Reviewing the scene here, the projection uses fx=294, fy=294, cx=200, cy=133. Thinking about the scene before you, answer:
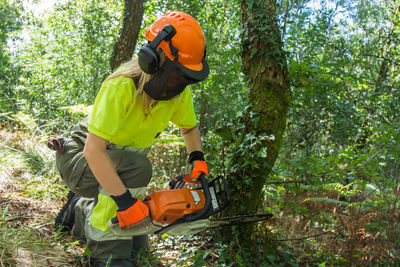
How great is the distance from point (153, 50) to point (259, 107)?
1.24 metres

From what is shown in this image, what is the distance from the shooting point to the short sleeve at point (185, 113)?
102 inches

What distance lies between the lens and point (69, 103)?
28.7ft

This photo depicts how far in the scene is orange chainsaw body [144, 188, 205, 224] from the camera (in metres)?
2.09

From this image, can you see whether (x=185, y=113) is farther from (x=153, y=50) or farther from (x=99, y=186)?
(x=99, y=186)

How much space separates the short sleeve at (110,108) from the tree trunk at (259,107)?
114 centimetres

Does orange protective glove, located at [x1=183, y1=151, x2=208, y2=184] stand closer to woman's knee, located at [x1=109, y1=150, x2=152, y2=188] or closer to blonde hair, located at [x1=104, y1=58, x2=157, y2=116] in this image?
woman's knee, located at [x1=109, y1=150, x2=152, y2=188]

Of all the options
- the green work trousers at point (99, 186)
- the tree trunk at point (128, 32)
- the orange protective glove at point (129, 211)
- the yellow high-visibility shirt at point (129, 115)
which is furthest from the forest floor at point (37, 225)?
the tree trunk at point (128, 32)

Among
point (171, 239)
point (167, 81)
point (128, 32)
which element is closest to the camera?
point (167, 81)

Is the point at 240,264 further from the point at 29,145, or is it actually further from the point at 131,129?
the point at 29,145

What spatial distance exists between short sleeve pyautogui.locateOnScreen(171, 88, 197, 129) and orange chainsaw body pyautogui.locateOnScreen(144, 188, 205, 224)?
74 centimetres

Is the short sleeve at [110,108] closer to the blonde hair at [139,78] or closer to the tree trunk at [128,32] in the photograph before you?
the blonde hair at [139,78]

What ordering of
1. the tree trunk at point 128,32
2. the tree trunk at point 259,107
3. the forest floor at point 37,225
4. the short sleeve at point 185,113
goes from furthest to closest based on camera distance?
the tree trunk at point 128,32
the tree trunk at point 259,107
the short sleeve at point 185,113
the forest floor at point 37,225

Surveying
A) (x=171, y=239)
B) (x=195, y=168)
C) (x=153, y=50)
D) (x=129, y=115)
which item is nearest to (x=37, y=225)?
(x=171, y=239)

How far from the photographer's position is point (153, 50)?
191 centimetres
